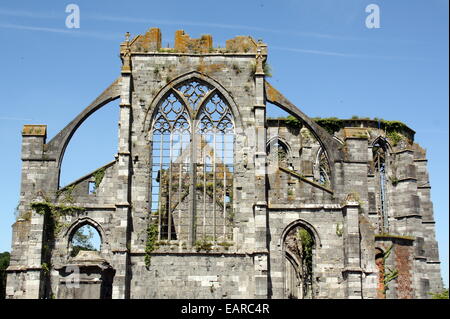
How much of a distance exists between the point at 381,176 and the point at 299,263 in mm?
7281

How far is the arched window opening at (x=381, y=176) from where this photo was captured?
35625mm

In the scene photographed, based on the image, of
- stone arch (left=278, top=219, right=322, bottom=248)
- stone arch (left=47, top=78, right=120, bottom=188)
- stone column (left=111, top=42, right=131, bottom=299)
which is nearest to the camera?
stone column (left=111, top=42, right=131, bottom=299)

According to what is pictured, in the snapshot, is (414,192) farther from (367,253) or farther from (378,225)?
(367,253)

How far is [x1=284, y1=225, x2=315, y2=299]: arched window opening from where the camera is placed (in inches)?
1164

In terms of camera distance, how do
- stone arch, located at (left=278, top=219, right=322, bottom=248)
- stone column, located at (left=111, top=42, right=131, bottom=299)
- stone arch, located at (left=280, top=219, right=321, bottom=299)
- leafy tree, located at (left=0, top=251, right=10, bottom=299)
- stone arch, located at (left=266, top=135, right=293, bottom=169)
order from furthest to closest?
leafy tree, located at (left=0, top=251, right=10, bottom=299)
stone arch, located at (left=266, top=135, right=293, bottom=169)
stone arch, located at (left=280, top=219, right=321, bottom=299)
stone arch, located at (left=278, top=219, right=322, bottom=248)
stone column, located at (left=111, top=42, right=131, bottom=299)

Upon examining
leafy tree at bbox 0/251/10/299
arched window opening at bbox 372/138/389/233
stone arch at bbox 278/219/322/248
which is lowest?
leafy tree at bbox 0/251/10/299

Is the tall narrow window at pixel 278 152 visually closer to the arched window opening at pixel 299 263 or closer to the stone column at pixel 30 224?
the arched window opening at pixel 299 263

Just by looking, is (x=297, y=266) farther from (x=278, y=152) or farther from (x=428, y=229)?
(x=428, y=229)

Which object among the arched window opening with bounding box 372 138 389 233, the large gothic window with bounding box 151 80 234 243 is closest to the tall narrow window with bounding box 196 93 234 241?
the large gothic window with bounding box 151 80 234 243

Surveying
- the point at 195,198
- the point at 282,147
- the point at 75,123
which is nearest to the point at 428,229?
the point at 282,147

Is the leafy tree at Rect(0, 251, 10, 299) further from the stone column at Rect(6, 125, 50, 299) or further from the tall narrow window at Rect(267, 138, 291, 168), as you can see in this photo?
the tall narrow window at Rect(267, 138, 291, 168)

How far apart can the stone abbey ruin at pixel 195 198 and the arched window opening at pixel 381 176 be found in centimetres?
1125

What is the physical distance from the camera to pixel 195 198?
24.3 m

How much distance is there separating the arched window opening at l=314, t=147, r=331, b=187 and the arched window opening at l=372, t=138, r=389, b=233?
265cm
